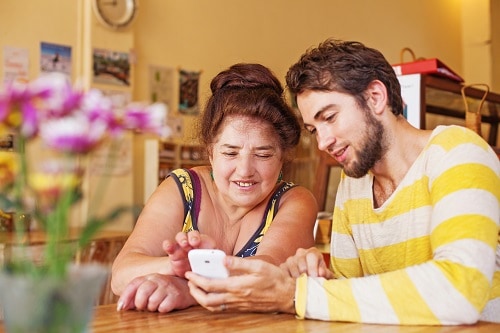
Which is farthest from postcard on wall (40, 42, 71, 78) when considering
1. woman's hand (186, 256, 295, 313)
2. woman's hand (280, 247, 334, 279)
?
woman's hand (186, 256, 295, 313)

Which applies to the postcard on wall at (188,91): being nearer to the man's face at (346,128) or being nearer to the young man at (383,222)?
the young man at (383,222)

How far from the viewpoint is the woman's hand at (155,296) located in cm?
149

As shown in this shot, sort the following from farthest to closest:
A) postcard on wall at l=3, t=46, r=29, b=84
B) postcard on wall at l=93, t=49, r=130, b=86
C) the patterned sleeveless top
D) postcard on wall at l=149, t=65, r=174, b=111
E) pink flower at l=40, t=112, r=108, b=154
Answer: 1. postcard on wall at l=149, t=65, r=174, b=111
2. postcard on wall at l=93, t=49, r=130, b=86
3. postcard on wall at l=3, t=46, r=29, b=84
4. the patterned sleeveless top
5. pink flower at l=40, t=112, r=108, b=154

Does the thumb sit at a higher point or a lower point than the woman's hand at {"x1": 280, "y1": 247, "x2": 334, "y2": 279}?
higher

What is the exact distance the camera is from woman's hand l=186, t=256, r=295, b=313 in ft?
4.48

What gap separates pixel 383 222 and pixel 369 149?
198 mm

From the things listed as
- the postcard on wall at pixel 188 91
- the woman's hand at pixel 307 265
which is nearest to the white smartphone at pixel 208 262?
the woman's hand at pixel 307 265

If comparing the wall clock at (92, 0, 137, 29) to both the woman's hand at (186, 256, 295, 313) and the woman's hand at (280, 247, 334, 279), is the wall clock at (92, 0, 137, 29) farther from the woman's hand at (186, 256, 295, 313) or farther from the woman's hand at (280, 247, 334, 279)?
the woman's hand at (186, 256, 295, 313)

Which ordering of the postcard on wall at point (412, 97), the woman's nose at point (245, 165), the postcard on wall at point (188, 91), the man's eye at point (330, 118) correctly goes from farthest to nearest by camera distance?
the postcard on wall at point (188, 91) < the postcard on wall at point (412, 97) < the woman's nose at point (245, 165) < the man's eye at point (330, 118)

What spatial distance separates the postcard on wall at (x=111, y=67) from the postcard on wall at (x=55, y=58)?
0.59 ft

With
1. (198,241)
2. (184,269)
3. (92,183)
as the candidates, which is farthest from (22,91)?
(92,183)

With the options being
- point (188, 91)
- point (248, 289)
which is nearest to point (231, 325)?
point (248, 289)

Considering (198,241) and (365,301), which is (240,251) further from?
(365,301)

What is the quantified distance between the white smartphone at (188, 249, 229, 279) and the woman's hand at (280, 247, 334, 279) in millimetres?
243
